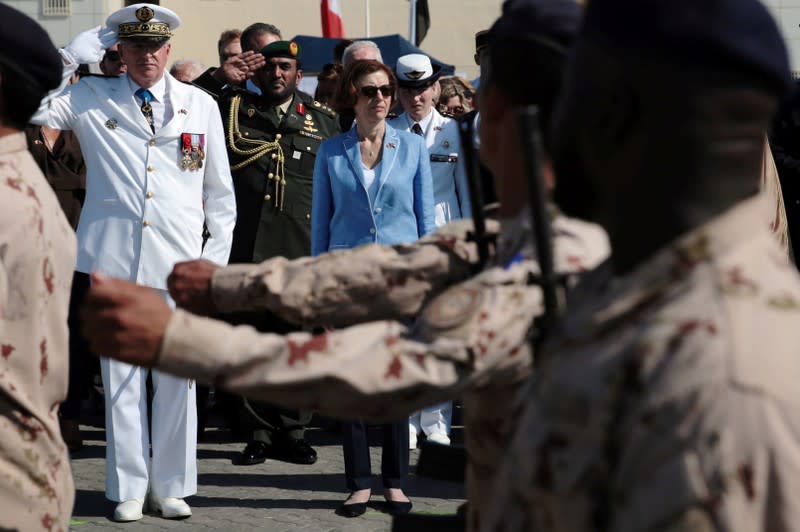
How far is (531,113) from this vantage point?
1811 mm

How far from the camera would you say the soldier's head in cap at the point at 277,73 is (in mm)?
8094

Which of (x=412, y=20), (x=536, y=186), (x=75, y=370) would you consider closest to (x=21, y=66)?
(x=536, y=186)

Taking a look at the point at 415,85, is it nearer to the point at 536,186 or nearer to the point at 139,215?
the point at 139,215

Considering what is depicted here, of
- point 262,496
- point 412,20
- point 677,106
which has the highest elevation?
point 412,20

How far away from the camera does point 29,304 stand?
2957 millimetres

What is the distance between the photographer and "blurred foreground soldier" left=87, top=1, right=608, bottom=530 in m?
1.93

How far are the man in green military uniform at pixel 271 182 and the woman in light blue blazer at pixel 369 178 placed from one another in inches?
32.4

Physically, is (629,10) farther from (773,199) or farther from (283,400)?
(773,199)

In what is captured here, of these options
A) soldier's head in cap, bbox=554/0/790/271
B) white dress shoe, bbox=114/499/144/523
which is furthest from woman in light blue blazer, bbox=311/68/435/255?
soldier's head in cap, bbox=554/0/790/271

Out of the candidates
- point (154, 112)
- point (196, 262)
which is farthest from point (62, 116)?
point (196, 262)

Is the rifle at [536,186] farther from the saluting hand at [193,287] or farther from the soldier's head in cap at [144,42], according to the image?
the soldier's head in cap at [144,42]

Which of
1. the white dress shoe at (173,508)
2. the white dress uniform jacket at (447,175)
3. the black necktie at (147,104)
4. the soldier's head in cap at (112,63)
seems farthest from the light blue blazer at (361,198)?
the soldier's head in cap at (112,63)

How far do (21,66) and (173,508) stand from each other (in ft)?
12.1

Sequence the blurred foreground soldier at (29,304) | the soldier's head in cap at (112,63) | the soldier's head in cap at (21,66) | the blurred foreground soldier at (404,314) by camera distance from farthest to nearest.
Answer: the soldier's head in cap at (112,63) → the soldier's head in cap at (21,66) → the blurred foreground soldier at (29,304) → the blurred foreground soldier at (404,314)
